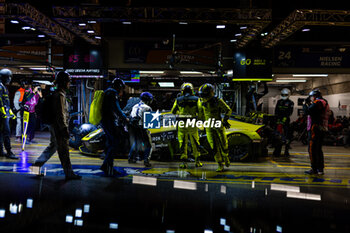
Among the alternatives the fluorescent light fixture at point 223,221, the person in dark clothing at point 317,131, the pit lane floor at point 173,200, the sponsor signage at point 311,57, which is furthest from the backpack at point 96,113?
the sponsor signage at point 311,57

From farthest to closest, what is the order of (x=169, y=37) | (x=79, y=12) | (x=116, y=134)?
(x=169, y=37)
(x=79, y=12)
(x=116, y=134)

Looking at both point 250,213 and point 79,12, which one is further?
point 79,12

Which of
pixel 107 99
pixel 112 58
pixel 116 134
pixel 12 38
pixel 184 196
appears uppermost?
pixel 12 38

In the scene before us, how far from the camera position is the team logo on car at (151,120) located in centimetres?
793

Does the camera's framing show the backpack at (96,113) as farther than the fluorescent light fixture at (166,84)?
No

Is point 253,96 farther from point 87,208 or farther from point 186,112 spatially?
point 87,208

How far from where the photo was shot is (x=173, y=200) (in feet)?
15.6

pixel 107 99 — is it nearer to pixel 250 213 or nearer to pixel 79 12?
pixel 250 213

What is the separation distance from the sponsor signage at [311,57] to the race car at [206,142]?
26.8 ft

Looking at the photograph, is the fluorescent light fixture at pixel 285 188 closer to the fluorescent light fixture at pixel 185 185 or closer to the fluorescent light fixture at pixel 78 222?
the fluorescent light fixture at pixel 185 185

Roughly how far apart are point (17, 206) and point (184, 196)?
2.48 meters

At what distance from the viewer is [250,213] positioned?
423cm

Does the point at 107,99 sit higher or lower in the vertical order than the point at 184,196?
higher

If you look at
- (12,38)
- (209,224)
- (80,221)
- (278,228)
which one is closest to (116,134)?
(80,221)
